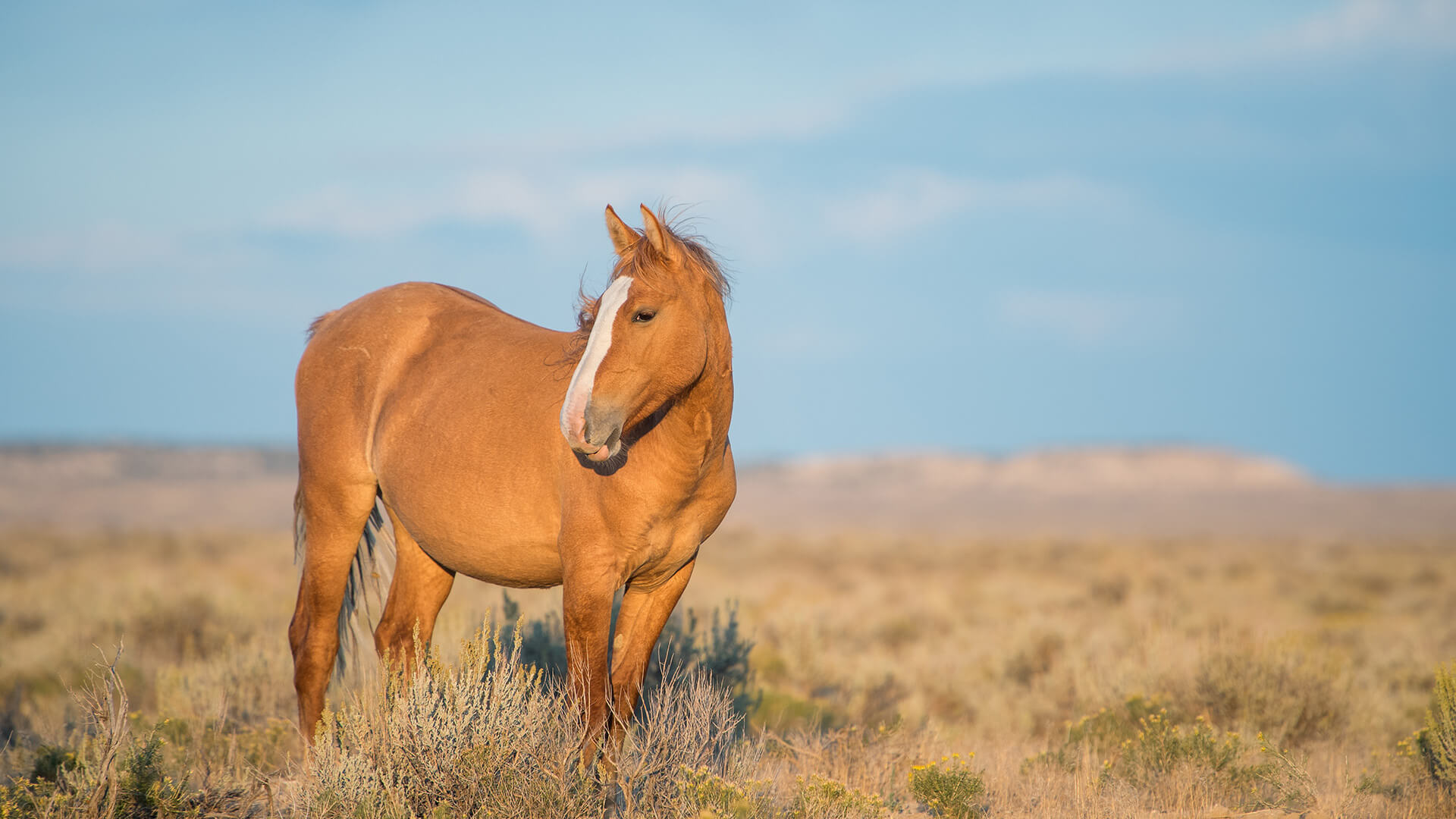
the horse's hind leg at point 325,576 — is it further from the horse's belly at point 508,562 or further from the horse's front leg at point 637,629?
the horse's front leg at point 637,629

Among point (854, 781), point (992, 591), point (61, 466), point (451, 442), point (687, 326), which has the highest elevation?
point (687, 326)

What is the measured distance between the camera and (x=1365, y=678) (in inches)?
351

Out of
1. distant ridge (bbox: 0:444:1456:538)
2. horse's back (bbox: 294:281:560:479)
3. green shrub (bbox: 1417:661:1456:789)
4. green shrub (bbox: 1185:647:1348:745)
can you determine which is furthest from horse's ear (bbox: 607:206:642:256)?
distant ridge (bbox: 0:444:1456:538)

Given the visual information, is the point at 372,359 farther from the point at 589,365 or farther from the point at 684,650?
the point at 684,650

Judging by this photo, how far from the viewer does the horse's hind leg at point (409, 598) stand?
5.07 meters

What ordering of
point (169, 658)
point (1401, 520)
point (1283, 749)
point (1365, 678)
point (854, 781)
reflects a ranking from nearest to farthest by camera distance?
point (854, 781) → point (1283, 749) → point (1365, 678) → point (169, 658) → point (1401, 520)

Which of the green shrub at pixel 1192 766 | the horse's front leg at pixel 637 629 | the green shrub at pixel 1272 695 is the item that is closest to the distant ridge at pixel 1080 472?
the green shrub at pixel 1272 695

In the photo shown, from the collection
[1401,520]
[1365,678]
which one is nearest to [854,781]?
[1365,678]

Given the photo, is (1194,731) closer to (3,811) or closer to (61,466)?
(3,811)

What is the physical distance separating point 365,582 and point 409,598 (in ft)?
1.30

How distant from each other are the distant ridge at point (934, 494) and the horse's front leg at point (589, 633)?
1453 inches

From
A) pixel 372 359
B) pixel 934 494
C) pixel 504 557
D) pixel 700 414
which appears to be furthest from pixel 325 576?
pixel 934 494

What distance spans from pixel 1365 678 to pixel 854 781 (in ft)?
21.7

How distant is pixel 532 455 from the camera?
13.3 feet
